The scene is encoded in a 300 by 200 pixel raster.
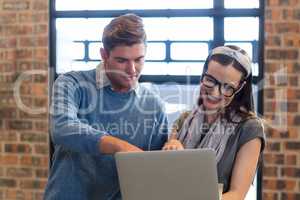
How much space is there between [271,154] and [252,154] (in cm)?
146

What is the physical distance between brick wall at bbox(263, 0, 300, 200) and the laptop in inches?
68.5

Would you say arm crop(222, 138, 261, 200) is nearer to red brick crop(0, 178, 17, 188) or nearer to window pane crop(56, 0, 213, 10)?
window pane crop(56, 0, 213, 10)

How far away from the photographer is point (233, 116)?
140cm

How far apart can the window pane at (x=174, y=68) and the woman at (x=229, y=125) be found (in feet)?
4.90

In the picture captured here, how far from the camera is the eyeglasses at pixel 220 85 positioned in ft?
4.54

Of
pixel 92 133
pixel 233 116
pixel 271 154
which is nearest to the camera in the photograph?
pixel 92 133

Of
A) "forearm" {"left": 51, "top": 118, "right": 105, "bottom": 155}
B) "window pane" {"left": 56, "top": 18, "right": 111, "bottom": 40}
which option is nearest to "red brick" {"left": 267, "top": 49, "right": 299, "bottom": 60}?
"window pane" {"left": 56, "top": 18, "right": 111, "bottom": 40}

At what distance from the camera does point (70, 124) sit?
1289mm

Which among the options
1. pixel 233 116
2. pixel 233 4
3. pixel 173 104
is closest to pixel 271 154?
pixel 173 104

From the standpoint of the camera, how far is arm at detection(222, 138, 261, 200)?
Result: 51.6 inches

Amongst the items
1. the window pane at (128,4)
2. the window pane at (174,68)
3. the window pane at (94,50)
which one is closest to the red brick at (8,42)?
the window pane at (128,4)

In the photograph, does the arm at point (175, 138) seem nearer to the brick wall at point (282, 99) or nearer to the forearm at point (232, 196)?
the forearm at point (232, 196)

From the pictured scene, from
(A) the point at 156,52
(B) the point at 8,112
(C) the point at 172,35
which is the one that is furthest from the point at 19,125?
(C) the point at 172,35

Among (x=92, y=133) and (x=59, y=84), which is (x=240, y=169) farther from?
(x=59, y=84)
